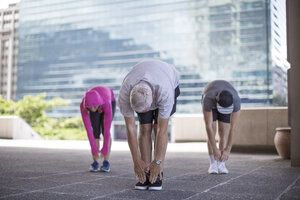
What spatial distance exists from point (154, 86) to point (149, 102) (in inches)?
9.3

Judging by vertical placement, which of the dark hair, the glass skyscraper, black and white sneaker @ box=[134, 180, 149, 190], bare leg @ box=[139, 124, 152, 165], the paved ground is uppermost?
the glass skyscraper

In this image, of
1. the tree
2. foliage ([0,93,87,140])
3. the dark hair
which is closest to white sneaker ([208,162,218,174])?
the dark hair

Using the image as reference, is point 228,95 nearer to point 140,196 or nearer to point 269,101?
point 140,196

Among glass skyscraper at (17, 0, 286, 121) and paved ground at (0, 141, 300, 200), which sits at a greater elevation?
glass skyscraper at (17, 0, 286, 121)

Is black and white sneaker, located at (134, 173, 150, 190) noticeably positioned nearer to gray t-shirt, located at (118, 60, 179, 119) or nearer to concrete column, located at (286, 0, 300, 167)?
gray t-shirt, located at (118, 60, 179, 119)

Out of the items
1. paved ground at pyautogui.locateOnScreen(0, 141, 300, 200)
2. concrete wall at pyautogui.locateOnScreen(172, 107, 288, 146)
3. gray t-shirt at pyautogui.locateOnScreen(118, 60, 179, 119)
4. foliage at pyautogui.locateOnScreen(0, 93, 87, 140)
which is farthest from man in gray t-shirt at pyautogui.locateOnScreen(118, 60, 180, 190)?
foliage at pyautogui.locateOnScreen(0, 93, 87, 140)

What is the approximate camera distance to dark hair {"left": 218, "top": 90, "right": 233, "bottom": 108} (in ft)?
13.3

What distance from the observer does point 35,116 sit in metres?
29.3

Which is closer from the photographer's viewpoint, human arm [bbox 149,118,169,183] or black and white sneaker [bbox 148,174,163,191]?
human arm [bbox 149,118,169,183]

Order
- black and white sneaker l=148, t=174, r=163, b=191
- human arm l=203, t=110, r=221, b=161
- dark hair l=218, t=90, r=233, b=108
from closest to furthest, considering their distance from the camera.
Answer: black and white sneaker l=148, t=174, r=163, b=191 → dark hair l=218, t=90, r=233, b=108 → human arm l=203, t=110, r=221, b=161

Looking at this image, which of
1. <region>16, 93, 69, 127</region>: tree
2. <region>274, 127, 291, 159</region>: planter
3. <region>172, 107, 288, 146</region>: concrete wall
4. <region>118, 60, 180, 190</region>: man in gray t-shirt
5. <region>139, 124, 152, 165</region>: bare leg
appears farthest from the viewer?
<region>16, 93, 69, 127</region>: tree

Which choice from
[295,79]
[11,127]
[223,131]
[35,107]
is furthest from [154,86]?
[35,107]

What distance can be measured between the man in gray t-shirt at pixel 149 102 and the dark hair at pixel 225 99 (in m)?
0.93

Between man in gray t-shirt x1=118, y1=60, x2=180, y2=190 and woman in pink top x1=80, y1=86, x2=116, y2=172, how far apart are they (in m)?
1.20
